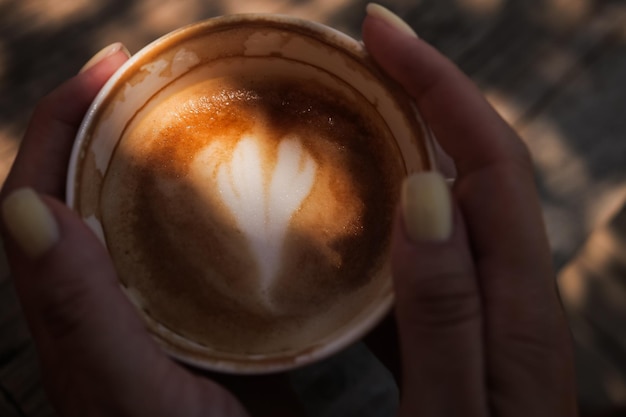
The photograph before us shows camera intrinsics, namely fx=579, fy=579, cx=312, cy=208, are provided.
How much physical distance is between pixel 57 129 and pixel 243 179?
0.29m

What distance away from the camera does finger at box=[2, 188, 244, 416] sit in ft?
2.14

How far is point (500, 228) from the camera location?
2.42ft

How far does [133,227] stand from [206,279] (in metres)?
0.13

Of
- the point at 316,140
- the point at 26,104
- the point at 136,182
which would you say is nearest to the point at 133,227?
the point at 136,182

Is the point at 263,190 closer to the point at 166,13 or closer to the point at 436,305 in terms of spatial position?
the point at 436,305

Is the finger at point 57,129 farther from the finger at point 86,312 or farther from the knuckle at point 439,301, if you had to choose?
the knuckle at point 439,301

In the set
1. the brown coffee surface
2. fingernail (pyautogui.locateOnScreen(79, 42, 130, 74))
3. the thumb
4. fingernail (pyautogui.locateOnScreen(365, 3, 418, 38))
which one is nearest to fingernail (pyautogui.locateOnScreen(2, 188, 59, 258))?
the brown coffee surface

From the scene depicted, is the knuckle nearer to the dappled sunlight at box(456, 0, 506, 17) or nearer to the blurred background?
the blurred background

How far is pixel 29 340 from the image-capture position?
0.94 meters

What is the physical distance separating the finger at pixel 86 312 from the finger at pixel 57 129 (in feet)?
0.53

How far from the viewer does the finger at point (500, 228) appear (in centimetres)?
69

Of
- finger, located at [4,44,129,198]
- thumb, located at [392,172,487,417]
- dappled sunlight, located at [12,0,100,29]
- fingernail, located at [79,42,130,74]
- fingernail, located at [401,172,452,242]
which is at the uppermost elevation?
dappled sunlight, located at [12,0,100,29]

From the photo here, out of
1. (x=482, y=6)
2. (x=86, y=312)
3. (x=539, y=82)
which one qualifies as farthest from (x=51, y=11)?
(x=539, y=82)

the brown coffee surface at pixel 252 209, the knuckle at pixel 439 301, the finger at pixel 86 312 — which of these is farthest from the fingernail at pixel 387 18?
the finger at pixel 86 312
